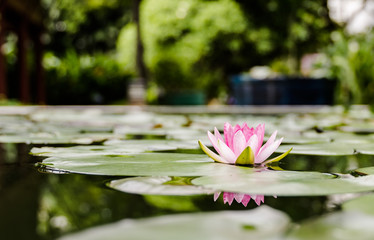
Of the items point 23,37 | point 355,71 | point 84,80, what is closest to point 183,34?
point 84,80

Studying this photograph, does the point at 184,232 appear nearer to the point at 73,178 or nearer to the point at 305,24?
the point at 73,178

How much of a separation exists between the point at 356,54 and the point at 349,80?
0.34 meters

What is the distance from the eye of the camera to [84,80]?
8.55 m

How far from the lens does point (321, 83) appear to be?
7.58 meters

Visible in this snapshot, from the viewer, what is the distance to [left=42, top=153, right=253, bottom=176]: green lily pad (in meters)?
0.99

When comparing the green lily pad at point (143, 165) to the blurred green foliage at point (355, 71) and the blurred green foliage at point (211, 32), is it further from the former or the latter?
the blurred green foliage at point (211, 32)

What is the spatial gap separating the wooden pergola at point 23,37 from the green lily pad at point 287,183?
5.08m

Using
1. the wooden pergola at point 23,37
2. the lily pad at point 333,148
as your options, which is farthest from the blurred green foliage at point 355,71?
the lily pad at point 333,148

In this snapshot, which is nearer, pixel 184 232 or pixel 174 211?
pixel 184 232

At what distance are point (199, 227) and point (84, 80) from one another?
827 centimetres

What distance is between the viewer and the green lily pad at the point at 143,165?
988 mm

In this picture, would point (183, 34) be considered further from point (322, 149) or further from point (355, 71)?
point (322, 149)

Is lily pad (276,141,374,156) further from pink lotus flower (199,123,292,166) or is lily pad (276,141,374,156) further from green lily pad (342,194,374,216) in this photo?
green lily pad (342,194,374,216)

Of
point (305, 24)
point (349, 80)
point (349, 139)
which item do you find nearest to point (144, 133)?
point (349, 139)
